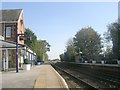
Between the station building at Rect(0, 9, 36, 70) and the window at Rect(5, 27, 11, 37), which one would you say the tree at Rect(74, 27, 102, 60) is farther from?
the window at Rect(5, 27, 11, 37)

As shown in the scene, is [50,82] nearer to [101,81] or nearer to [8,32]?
[101,81]

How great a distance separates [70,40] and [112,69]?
10220 cm

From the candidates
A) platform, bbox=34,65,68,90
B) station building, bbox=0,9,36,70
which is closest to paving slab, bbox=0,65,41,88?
platform, bbox=34,65,68,90

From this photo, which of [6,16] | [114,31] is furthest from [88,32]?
[6,16]

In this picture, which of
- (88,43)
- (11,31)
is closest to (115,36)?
(88,43)

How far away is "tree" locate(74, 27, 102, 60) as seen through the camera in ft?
341

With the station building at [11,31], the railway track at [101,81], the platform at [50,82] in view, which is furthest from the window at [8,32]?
the platform at [50,82]

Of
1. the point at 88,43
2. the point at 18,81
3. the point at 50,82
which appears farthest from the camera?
the point at 88,43

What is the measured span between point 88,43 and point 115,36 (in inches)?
1174

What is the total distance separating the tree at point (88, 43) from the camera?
104000 mm

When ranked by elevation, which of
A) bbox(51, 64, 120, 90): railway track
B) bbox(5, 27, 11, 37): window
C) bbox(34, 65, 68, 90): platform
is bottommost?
bbox(51, 64, 120, 90): railway track

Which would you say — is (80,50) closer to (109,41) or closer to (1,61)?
(109,41)

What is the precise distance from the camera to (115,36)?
79.6m

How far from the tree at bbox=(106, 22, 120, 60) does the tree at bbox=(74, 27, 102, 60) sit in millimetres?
12906
